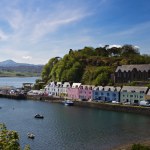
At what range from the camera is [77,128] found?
51688mm

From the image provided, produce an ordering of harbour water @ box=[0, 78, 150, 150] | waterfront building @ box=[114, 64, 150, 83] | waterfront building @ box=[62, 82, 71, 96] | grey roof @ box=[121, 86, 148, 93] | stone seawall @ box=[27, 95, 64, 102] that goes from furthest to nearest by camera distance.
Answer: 1. waterfront building @ box=[62, 82, 71, 96]
2. waterfront building @ box=[114, 64, 150, 83]
3. stone seawall @ box=[27, 95, 64, 102]
4. grey roof @ box=[121, 86, 148, 93]
5. harbour water @ box=[0, 78, 150, 150]

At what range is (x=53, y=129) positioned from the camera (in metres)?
50.9

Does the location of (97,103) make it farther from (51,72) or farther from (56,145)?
(51,72)

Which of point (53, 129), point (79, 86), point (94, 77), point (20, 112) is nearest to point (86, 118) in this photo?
point (53, 129)

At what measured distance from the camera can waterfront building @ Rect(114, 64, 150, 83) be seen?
9756cm

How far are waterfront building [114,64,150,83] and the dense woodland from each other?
111 inches

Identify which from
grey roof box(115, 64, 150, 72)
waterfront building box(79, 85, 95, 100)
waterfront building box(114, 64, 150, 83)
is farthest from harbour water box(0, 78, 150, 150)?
grey roof box(115, 64, 150, 72)

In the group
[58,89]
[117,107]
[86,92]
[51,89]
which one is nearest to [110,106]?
[117,107]

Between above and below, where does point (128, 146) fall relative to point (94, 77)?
below

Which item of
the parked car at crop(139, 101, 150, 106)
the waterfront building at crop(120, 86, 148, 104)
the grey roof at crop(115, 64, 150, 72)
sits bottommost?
the parked car at crop(139, 101, 150, 106)

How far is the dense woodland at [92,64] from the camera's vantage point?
107688 mm

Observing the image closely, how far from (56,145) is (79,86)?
55650 mm

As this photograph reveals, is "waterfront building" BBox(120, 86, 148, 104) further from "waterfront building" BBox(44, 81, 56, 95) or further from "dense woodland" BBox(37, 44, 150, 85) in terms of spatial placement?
"waterfront building" BBox(44, 81, 56, 95)

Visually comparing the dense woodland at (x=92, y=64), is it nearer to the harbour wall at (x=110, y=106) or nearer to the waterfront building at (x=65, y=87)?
the waterfront building at (x=65, y=87)
